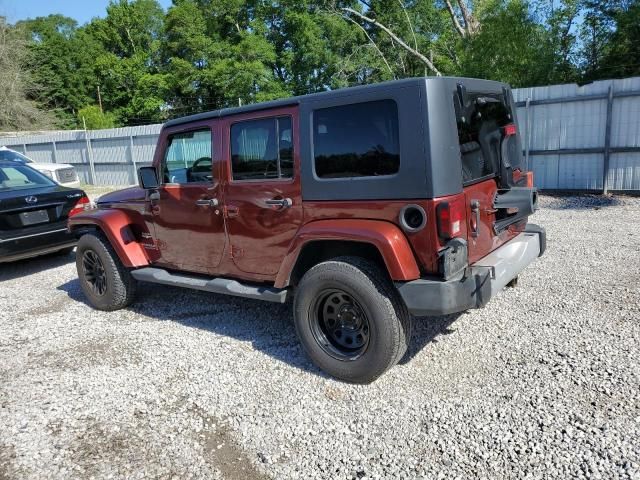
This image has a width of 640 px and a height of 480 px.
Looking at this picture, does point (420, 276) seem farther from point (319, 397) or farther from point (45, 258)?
point (45, 258)

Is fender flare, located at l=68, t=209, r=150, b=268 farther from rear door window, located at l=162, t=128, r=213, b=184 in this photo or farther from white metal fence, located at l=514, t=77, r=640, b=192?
white metal fence, located at l=514, t=77, r=640, b=192

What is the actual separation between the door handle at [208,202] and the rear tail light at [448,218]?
78.7 inches

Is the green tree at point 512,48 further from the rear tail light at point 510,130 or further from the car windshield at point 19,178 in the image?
the car windshield at point 19,178

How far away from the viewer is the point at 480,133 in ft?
12.2

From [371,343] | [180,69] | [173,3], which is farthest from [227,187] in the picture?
[173,3]

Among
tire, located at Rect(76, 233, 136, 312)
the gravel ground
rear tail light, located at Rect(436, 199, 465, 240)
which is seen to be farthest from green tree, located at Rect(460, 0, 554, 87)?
rear tail light, located at Rect(436, 199, 465, 240)

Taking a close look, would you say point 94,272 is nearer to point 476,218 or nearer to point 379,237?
point 379,237

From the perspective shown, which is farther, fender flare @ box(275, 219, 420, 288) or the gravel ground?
fender flare @ box(275, 219, 420, 288)

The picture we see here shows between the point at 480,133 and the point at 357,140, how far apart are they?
100cm

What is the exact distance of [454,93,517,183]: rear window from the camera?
3.44m

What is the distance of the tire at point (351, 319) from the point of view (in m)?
3.30

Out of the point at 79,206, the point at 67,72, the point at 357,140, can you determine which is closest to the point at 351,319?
the point at 357,140

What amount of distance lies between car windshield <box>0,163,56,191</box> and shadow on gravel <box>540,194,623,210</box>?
9.09m

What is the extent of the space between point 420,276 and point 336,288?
0.59 m
